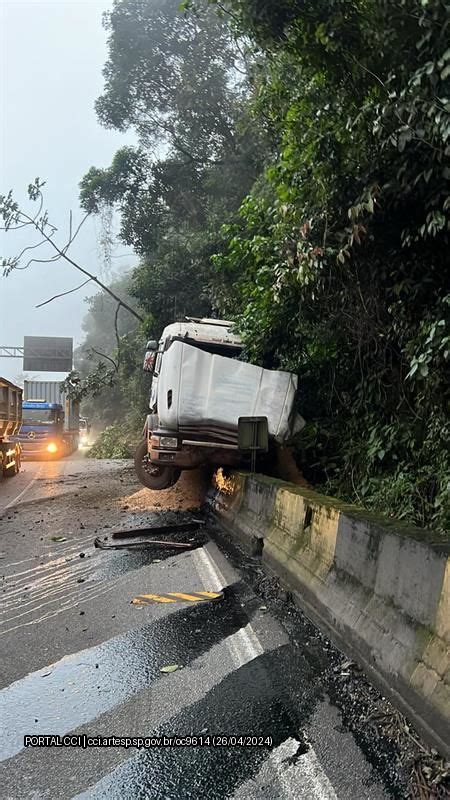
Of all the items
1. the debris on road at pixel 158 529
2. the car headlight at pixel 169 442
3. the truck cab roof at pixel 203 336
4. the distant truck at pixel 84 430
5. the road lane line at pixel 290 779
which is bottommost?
the distant truck at pixel 84 430

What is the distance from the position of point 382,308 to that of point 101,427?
46391mm

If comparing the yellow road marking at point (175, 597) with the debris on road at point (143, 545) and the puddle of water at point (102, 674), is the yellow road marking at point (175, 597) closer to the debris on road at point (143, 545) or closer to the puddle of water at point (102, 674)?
the puddle of water at point (102, 674)

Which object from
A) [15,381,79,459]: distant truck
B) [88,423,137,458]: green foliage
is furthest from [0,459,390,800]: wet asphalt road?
[88,423,137,458]: green foliage

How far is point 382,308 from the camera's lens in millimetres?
6430

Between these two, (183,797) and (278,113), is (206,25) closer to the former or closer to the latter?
(278,113)

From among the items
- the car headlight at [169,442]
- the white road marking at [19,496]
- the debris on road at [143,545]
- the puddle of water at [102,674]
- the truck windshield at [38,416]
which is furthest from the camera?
the truck windshield at [38,416]

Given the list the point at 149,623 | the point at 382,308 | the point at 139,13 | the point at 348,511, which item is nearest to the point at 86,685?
the point at 149,623

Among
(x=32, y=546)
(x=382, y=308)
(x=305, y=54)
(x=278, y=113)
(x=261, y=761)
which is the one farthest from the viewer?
(x=278, y=113)

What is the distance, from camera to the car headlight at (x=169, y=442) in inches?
336

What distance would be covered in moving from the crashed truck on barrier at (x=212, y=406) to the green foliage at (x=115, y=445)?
18.5 m

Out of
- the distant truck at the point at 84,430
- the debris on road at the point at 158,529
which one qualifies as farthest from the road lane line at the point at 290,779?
the distant truck at the point at 84,430

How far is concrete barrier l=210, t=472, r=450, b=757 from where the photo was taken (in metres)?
2.66

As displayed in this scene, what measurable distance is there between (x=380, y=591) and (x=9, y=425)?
14919mm

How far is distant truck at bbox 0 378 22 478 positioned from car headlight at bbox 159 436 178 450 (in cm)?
845
